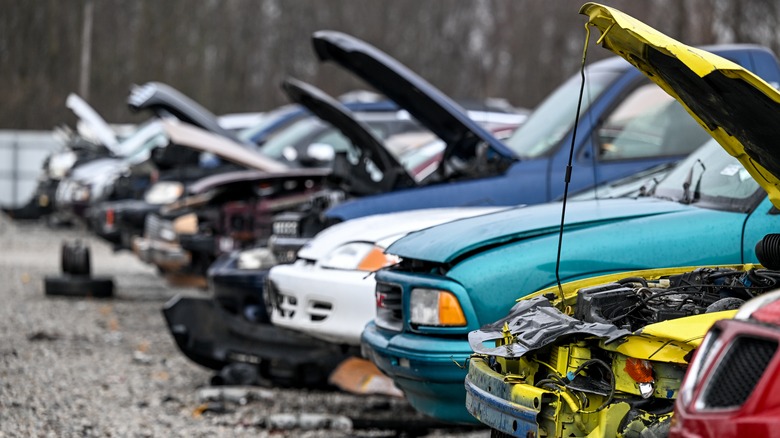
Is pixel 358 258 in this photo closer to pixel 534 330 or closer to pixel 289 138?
pixel 534 330

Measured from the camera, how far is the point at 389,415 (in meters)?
6.78

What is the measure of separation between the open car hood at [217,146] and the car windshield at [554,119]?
343 centimetres

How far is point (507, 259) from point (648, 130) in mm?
3063

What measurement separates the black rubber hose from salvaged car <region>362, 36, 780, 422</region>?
72 centimetres

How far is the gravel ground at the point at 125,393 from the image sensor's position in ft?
20.5

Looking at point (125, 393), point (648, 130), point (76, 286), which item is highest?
point (648, 130)

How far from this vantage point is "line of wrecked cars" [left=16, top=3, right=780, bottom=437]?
11.6ft

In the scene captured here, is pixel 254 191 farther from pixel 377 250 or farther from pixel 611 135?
pixel 377 250

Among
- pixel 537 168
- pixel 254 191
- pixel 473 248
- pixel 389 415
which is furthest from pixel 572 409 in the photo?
pixel 254 191

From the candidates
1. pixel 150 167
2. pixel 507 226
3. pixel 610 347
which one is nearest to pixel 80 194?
pixel 150 167

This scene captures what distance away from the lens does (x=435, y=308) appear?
16.0 feet

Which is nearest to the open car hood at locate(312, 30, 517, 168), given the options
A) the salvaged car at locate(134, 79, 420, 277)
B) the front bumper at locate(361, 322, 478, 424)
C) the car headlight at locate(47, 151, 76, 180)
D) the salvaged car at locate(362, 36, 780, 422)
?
the salvaged car at locate(134, 79, 420, 277)

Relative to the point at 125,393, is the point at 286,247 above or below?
above

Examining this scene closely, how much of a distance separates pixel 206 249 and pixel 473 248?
534 cm
